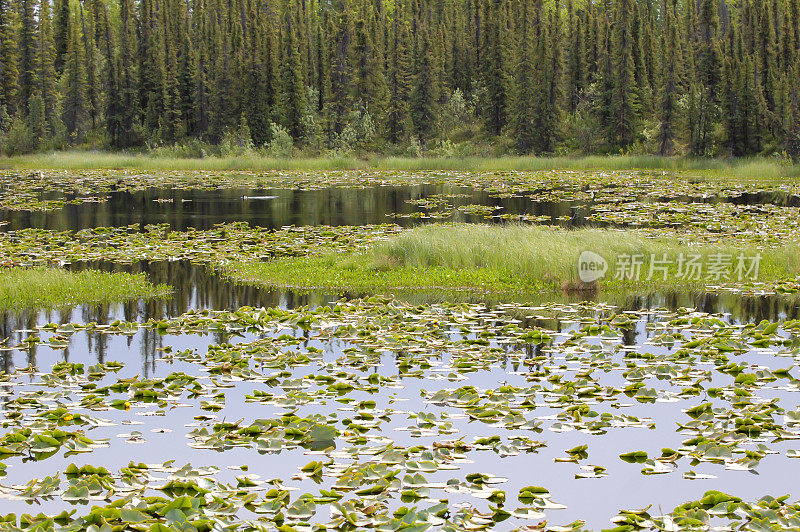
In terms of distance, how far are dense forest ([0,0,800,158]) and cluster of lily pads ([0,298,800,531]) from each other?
60.0 meters

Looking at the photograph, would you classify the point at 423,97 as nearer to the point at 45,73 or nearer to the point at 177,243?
the point at 45,73

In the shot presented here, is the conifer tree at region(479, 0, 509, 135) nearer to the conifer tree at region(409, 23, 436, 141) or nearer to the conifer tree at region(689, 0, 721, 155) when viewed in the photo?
the conifer tree at region(409, 23, 436, 141)

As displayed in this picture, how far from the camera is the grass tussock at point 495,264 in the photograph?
19.1 meters

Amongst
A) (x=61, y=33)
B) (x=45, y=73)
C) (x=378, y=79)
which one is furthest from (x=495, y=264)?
(x=61, y=33)

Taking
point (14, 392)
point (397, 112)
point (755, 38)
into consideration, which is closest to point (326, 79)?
point (397, 112)

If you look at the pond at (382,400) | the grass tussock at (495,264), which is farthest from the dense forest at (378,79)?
the pond at (382,400)

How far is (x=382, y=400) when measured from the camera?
11023 millimetres

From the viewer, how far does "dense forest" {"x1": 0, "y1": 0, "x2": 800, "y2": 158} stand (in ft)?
258

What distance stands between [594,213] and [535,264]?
1534cm

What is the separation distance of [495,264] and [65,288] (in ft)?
31.4

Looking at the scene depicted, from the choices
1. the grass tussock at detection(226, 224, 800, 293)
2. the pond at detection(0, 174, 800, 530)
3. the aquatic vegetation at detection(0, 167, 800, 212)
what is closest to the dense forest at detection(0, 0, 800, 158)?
the aquatic vegetation at detection(0, 167, 800, 212)

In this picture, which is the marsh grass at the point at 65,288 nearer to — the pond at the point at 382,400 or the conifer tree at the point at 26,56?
the pond at the point at 382,400

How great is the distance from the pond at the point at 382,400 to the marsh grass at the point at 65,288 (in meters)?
0.68

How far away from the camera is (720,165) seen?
57.7 meters
